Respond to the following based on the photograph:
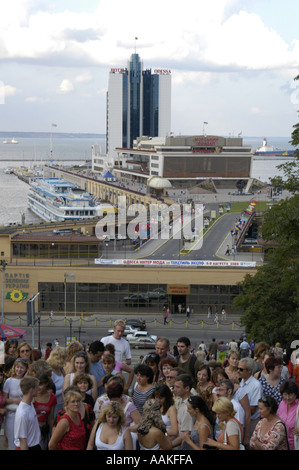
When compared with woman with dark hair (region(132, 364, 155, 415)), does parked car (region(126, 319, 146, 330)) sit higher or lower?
lower

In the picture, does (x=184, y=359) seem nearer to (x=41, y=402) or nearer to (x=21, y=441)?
(x=41, y=402)

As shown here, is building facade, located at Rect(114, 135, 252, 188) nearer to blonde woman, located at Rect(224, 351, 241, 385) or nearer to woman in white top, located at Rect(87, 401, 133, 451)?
blonde woman, located at Rect(224, 351, 241, 385)

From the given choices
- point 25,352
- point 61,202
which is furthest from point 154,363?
point 61,202

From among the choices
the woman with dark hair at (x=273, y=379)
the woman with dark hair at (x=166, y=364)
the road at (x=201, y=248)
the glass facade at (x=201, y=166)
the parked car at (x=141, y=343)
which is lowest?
the parked car at (x=141, y=343)

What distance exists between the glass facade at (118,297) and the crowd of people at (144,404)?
32.3m

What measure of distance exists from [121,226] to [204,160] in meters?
56.0

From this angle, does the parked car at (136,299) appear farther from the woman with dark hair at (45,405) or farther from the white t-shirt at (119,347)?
the woman with dark hair at (45,405)

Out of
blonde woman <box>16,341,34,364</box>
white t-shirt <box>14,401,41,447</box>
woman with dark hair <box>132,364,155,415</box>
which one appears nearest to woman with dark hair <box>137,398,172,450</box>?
white t-shirt <box>14,401,41,447</box>

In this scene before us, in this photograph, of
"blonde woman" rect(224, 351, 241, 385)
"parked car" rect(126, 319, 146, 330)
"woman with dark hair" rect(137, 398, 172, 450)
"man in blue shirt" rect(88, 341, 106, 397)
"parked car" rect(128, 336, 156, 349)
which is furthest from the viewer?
"parked car" rect(126, 319, 146, 330)

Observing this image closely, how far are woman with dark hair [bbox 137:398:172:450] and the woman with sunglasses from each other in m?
1.84

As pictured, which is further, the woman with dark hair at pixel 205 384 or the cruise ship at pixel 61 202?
the cruise ship at pixel 61 202

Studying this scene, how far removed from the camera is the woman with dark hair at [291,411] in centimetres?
915

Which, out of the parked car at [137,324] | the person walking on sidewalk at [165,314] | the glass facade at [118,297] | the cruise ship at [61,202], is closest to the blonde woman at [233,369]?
the parked car at [137,324]

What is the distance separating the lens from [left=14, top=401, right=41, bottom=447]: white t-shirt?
27.8ft
